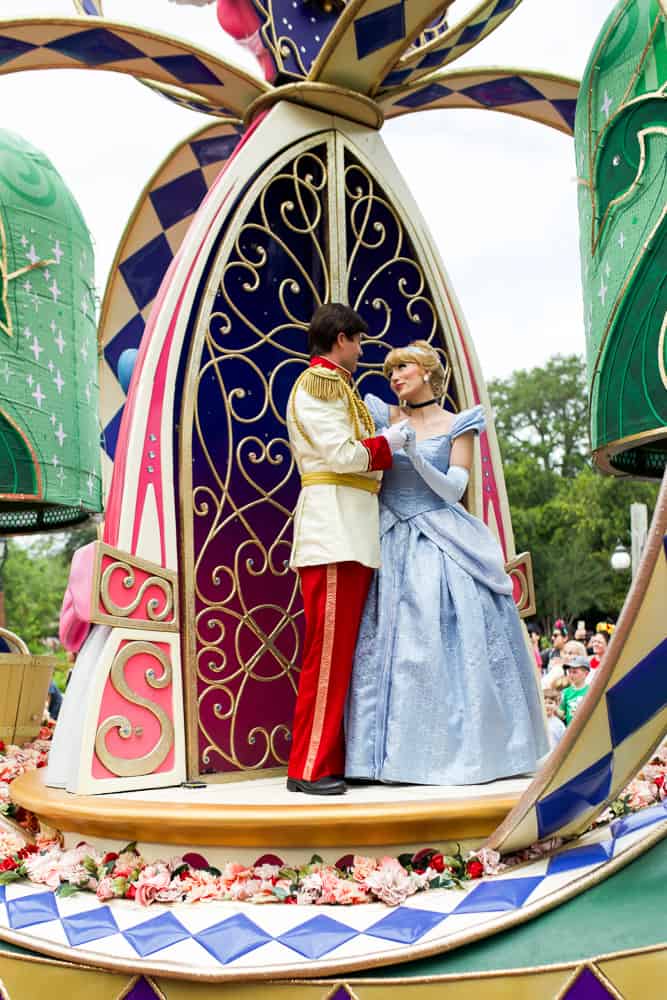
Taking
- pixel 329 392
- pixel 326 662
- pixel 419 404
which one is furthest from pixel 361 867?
pixel 419 404

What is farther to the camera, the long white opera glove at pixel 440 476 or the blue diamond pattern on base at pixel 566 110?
the blue diamond pattern on base at pixel 566 110

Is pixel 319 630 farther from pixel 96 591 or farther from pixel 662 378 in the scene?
pixel 662 378

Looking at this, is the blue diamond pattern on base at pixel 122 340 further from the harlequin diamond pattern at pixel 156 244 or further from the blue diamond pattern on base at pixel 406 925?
the blue diamond pattern on base at pixel 406 925

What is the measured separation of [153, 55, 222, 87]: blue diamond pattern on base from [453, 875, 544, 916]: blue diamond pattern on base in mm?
3261

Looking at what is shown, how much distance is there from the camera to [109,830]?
9.62 feet

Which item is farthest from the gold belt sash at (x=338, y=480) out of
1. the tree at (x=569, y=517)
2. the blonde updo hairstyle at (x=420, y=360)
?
the tree at (x=569, y=517)

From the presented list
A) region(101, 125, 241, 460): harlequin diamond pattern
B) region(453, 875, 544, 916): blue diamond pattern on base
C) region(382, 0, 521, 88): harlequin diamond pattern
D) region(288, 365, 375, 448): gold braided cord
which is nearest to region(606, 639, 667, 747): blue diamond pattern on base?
region(453, 875, 544, 916): blue diamond pattern on base

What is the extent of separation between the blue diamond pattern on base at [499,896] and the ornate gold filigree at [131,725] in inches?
50.8

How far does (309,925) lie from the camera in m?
2.44

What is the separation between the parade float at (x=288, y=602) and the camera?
7.55 feet

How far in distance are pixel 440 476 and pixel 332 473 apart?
37cm

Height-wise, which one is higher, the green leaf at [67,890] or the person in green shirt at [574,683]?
the person in green shirt at [574,683]

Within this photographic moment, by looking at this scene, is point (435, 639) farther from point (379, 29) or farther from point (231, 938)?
point (379, 29)

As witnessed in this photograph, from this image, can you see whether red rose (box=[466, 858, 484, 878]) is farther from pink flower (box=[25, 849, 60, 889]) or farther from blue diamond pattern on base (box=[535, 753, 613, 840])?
pink flower (box=[25, 849, 60, 889])
